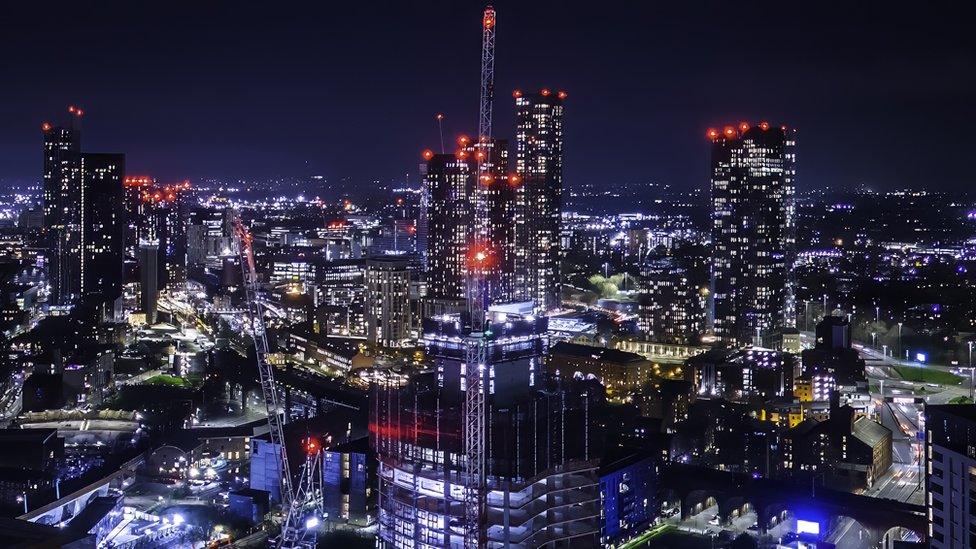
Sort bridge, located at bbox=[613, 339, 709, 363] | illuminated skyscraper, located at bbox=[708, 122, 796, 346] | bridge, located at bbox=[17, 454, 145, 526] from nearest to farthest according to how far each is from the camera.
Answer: bridge, located at bbox=[17, 454, 145, 526], bridge, located at bbox=[613, 339, 709, 363], illuminated skyscraper, located at bbox=[708, 122, 796, 346]

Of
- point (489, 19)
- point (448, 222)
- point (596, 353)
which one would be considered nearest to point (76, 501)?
point (489, 19)

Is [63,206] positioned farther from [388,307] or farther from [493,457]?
[493,457]

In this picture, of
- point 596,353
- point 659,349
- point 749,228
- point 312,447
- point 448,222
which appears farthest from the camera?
point 448,222

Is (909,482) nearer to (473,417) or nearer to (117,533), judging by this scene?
(473,417)

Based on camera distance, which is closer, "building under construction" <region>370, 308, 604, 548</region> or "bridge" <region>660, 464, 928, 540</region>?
"building under construction" <region>370, 308, 604, 548</region>

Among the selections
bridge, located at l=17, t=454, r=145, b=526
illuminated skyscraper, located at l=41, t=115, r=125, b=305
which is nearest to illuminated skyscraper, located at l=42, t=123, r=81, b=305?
illuminated skyscraper, located at l=41, t=115, r=125, b=305

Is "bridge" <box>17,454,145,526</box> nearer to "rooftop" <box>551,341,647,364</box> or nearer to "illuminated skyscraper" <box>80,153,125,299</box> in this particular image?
"rooftop" <box>551,341,647,364</box>
